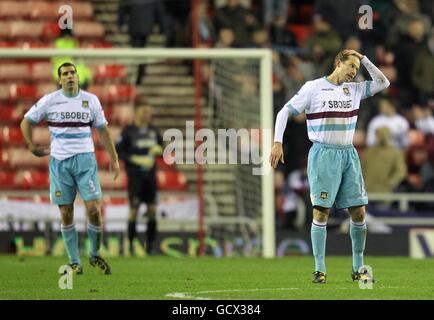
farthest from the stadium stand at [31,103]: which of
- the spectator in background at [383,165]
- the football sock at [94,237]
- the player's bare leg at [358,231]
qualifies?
→ the player's bare leg at [358,231]

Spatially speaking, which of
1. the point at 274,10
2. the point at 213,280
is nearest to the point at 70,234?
the point at 213,280

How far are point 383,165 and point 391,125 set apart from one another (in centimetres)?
101

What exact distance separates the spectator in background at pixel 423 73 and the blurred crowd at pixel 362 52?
18mm

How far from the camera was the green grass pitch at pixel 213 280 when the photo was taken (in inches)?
487

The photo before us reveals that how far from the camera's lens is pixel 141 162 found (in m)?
21.2

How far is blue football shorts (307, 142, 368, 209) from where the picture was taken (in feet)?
43.9

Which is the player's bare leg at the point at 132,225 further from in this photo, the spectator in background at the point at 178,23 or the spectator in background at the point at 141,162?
the spectator in background at the point at 178,23

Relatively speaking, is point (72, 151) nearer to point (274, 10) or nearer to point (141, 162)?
point (141, 162)

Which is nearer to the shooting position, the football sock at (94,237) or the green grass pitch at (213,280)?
the green grass pitch at (213,280)

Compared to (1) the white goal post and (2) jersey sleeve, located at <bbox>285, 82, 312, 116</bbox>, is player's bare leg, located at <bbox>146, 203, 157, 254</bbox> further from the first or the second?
(2) jersey sleeve, located at <bbox>285, 82, 312, 116</bbox>

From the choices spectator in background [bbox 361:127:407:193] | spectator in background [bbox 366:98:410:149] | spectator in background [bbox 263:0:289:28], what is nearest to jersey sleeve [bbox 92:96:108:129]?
spectator in background [bbox 361:127:407:193]

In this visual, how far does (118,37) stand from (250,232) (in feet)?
15.8

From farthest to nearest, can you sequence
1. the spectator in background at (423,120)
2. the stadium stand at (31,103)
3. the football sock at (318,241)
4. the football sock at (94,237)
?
1. the spectator in background at (423,120)
2. the stadium stand at (31,103)
3. the football sock at (94,237)
4. the football sock at (318,241)

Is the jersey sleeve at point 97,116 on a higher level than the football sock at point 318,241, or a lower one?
higher
